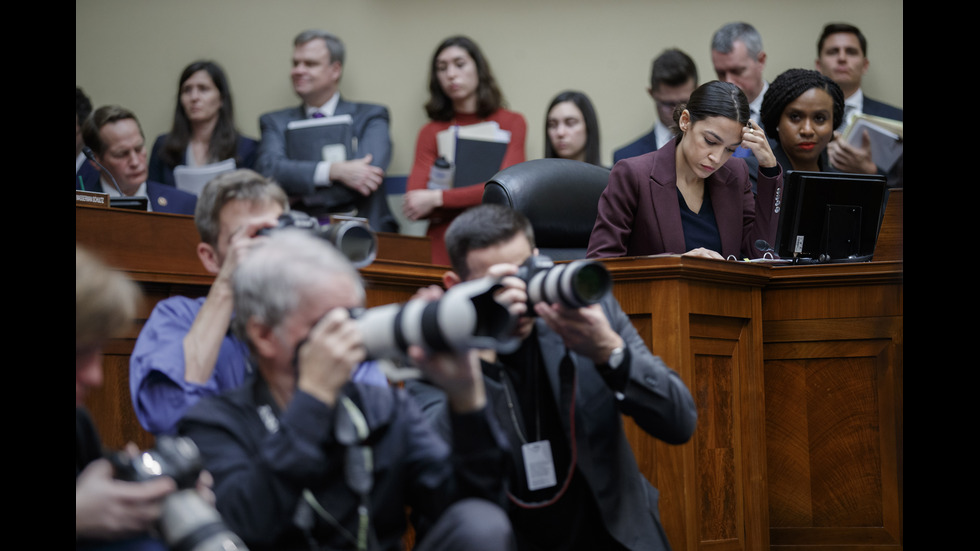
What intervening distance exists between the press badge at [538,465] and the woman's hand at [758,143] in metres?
1.50

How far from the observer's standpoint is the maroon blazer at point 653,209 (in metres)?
2.96

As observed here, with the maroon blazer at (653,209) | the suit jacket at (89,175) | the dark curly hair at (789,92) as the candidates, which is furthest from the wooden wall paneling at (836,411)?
the suit jacket at (89,175)

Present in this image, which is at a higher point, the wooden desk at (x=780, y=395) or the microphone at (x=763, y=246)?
the microphone at (x=763, y=246)

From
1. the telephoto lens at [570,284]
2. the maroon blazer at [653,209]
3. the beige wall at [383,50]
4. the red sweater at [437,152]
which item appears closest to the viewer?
the telephoto lens at [570,284]

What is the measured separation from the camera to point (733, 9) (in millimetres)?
5277

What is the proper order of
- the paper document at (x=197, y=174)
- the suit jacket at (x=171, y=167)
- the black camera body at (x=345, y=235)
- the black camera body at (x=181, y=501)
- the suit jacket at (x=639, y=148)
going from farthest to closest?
1. the suit jacket at (x=171, y=167)
2. the suit jacket at (x=639, y=148)
3. the paper document at (x=197, y=174)
4. the black camera body at (x=345, y=235)
5. the black camera body at (x=181, y=501)

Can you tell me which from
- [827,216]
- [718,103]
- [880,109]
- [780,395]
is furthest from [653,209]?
[880,109]

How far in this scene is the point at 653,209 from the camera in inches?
117

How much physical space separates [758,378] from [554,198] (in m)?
0.80

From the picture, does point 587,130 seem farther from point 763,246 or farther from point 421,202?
point 763,246

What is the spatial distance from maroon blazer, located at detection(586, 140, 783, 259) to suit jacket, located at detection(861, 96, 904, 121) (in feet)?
5.44

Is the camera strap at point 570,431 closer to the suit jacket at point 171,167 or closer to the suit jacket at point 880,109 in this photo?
the suit jacket at point 171,167

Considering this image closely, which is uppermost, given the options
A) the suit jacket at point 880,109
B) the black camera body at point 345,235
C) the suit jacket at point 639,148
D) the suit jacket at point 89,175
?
the suit jacket at point 880,109

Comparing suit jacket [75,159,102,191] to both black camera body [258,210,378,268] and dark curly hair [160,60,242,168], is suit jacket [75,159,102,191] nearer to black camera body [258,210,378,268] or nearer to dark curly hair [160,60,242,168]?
dark curly hair [160,60,242,168]
